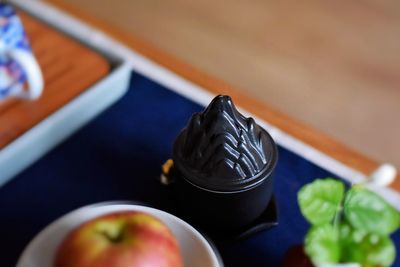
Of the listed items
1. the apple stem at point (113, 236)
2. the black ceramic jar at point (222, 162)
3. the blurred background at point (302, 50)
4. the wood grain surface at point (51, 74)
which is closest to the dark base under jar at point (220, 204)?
the black ceramic jar at point (222, 162)

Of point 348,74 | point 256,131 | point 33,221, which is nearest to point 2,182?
point 33,221

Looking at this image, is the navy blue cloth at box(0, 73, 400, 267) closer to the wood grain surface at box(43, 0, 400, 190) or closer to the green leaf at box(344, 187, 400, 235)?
the wood grain surface at box(43, 0, 400, 190)

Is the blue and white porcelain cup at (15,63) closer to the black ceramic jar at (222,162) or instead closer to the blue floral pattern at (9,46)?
the blue floral pattern at (9,46)

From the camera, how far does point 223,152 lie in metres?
0.46

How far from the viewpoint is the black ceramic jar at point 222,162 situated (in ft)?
1.54

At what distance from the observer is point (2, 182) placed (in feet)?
1.90

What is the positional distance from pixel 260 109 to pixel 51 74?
11.5 inches

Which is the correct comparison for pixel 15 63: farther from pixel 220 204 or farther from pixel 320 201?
pixel 320 201

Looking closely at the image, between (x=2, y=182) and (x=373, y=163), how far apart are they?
456 mm

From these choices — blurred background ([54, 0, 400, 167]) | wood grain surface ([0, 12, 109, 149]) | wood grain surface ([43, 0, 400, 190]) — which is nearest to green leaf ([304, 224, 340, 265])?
wood grain surface ([43, 0, 400, 190])

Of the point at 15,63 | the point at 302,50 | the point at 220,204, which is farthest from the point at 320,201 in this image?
the point at 302,50

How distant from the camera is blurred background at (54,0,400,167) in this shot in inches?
45.4

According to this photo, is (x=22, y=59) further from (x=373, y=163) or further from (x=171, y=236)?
(x=373, y=163)

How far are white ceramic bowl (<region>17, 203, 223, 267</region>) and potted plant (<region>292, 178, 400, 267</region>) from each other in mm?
114
